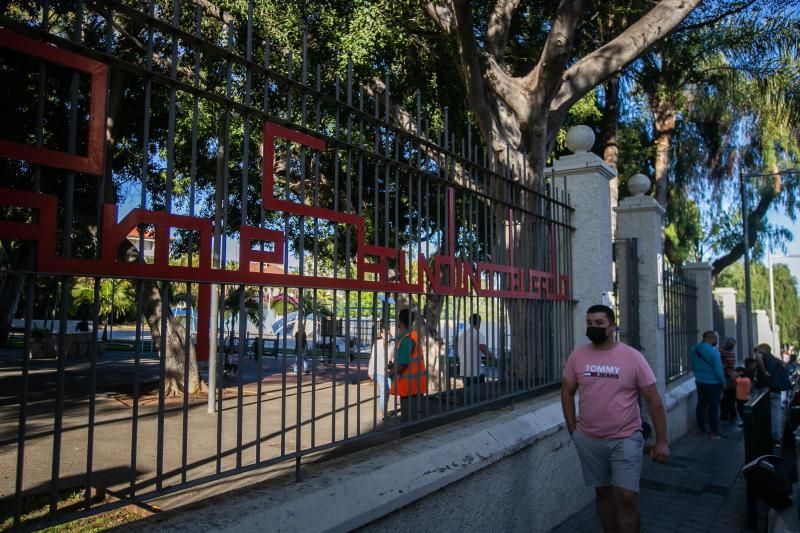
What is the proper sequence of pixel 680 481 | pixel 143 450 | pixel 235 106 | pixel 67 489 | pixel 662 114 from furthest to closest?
pixel 662 114 → pixel 680 481 → pixel 143 450 → pixel 67 489 → pixel 235 106

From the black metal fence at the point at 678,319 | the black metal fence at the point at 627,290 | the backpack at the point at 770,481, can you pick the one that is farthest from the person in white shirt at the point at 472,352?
the black metal fence at the point at 678,319

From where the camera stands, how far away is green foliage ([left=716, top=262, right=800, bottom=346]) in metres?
51.8

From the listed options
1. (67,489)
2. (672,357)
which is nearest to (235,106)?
(67,489)

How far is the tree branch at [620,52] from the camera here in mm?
7918

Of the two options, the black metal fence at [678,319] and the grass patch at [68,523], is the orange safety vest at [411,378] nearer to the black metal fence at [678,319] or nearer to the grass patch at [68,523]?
the grass patch at [68,523]

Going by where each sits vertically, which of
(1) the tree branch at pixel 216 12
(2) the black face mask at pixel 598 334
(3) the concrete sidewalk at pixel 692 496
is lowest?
(3) the concrete sidewalk at pixel 692 496

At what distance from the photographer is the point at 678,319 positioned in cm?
1037

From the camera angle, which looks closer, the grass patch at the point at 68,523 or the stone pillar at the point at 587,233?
the grass patch at the point at 68,523

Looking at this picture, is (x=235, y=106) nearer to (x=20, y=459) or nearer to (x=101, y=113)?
(x=101, y=113)

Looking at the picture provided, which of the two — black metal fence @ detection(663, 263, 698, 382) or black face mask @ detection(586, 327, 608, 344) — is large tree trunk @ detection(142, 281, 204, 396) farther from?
black metal fence @ detection(663, 263, 698, 382)

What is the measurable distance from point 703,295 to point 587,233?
308 inches

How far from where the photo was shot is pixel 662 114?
1680 centimetres

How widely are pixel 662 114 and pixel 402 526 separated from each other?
16612 mm

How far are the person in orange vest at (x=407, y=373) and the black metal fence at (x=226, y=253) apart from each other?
0.11 metres
